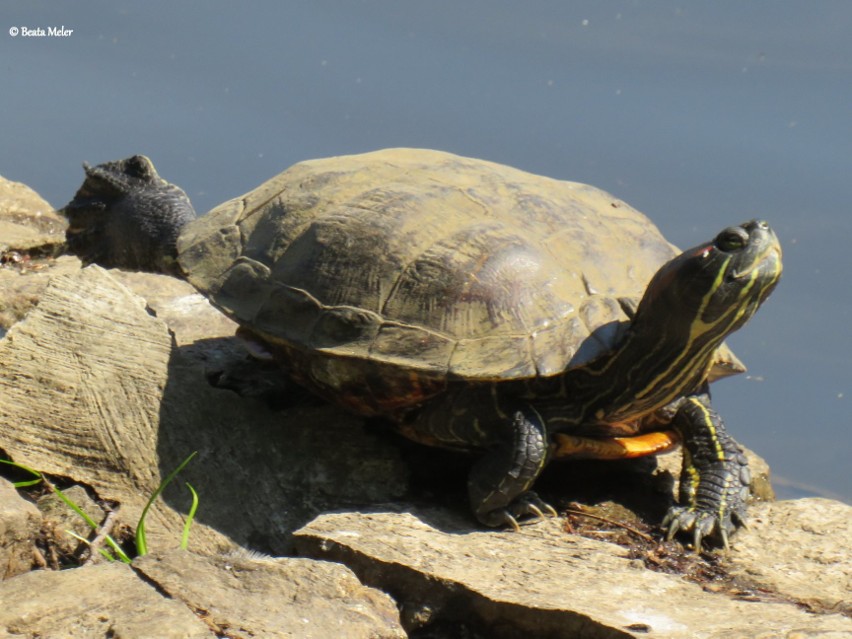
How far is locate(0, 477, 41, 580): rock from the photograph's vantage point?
9.92 ft

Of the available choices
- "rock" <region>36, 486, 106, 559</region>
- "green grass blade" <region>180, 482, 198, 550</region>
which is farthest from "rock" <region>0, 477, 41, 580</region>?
"green grass blade" <region>180, 482, 198, 550</region>

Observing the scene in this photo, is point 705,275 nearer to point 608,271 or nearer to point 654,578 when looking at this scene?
point 608,271

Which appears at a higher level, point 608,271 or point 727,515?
point 608,271

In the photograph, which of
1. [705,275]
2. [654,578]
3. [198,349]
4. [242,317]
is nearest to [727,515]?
[654,578]

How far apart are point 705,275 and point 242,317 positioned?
75.2 inches

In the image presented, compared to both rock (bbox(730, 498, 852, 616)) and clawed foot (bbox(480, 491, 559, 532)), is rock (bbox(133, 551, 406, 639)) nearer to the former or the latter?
clawed foot (bbox(480, 491, 559, 532))

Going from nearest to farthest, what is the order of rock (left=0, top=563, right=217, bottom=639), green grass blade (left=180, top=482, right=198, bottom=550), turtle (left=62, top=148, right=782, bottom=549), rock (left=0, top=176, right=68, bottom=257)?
rock (left=0, top=563, right=217, bottom=639), green grass blade (left=180, top=482, right=198, bottom=550), turtle (left=62, top=148, right=782, bottom=549), rock (left=0, top=176, right=68, bottom=257)

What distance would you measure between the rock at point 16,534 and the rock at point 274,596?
509 millimetres

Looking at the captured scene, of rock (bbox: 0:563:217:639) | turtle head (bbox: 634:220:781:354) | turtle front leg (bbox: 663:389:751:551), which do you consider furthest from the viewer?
turtle front leg (bbox: 663:389:751:551)

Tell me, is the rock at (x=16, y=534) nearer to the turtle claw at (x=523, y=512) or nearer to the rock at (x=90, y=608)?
the rock at (x=90, y=608)

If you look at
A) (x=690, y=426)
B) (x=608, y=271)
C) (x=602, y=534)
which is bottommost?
(x=602, y=534)

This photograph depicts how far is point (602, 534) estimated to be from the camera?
157 inches

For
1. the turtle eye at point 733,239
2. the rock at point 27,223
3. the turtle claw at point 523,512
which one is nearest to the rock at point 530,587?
the turtle claw at point 523,512

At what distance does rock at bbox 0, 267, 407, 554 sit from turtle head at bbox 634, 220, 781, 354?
127cm
